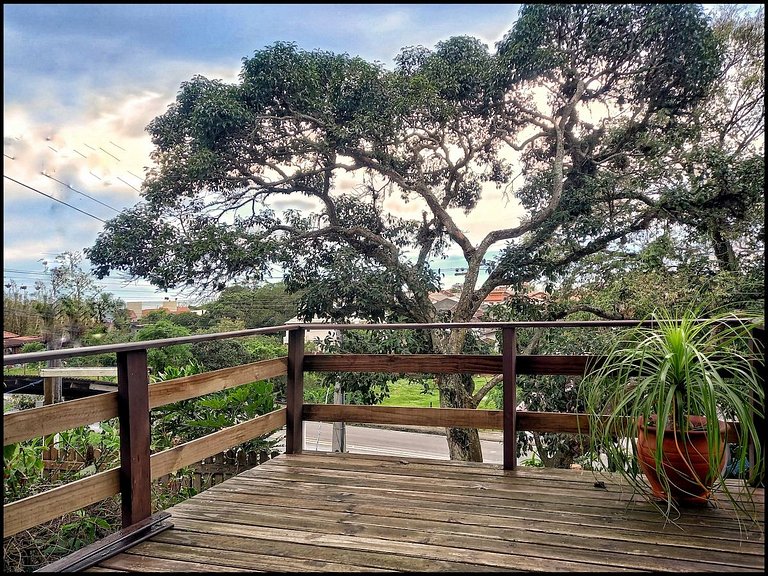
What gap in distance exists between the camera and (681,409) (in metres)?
1.97

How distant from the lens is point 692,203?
6.30 meters

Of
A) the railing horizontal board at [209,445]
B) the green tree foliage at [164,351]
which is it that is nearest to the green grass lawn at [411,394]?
the green tree foliage at [164,351]

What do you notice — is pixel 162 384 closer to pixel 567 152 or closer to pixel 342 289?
pixel 342 289

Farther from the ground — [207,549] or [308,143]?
[308,143]

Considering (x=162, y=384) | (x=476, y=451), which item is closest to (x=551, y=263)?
(x=476, y=451)

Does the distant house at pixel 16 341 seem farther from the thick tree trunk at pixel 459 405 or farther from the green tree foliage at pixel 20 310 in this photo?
the thick tree trunk at pixel 459 405

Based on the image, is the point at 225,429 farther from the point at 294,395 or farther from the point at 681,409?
the point at 681,409

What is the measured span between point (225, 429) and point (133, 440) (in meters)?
0.61

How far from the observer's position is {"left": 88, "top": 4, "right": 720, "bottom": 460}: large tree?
6.61 meters

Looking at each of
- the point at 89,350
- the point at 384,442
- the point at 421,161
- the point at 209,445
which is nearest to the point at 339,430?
the point at 384,442

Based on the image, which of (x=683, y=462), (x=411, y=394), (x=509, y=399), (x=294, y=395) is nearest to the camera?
(x=683, y=462)

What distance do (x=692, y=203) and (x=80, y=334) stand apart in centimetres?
811

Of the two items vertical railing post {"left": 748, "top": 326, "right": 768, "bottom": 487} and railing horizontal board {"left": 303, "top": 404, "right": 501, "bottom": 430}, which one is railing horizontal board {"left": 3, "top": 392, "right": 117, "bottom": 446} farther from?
vertical railing post {"left": 748, "top": 326, "right": 768, "bottom": 487}

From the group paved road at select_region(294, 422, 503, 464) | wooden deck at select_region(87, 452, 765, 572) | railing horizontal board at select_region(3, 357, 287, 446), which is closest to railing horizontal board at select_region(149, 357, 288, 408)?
railing horizontal board at select_region(3, 357, 287, 446)
